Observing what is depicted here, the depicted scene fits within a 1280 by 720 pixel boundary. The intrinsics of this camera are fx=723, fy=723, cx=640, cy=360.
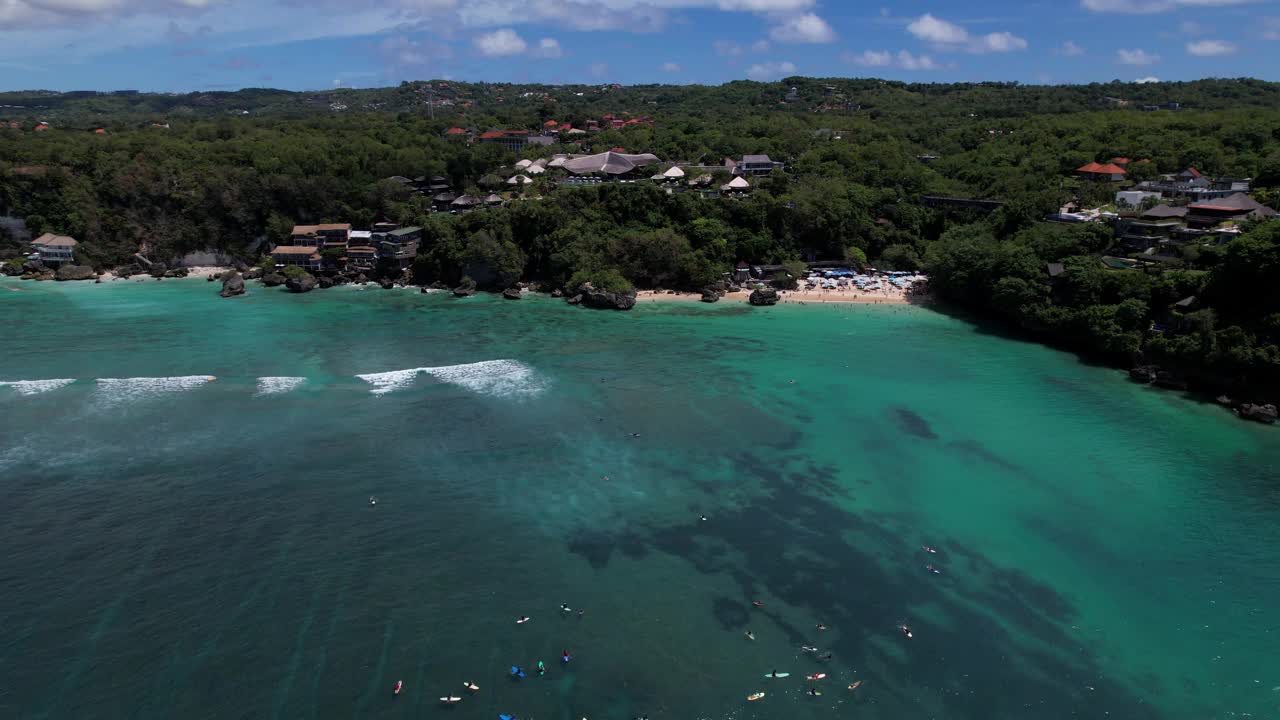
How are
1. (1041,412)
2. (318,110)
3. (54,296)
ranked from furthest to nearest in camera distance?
(318,110)
(54,296)
(1041,412)

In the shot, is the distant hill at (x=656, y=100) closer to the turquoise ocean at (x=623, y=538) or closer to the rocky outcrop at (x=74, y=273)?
the rocky outcrop at (x=74, y=273)

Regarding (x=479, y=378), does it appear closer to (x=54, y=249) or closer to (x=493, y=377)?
(x=493, y=377)

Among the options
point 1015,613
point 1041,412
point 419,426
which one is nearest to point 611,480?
point 419,426

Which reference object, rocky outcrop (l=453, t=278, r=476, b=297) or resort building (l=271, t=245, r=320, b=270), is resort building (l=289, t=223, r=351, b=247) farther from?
rocky outcrop (l=453, t=278, r=476, b=297)

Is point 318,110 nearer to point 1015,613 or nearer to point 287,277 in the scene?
point 287,277

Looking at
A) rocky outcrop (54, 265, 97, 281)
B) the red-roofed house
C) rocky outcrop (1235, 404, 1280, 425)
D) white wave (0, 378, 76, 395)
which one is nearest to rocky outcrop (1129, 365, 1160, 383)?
rocky outcrop (1235, 404, 1280, 425)
